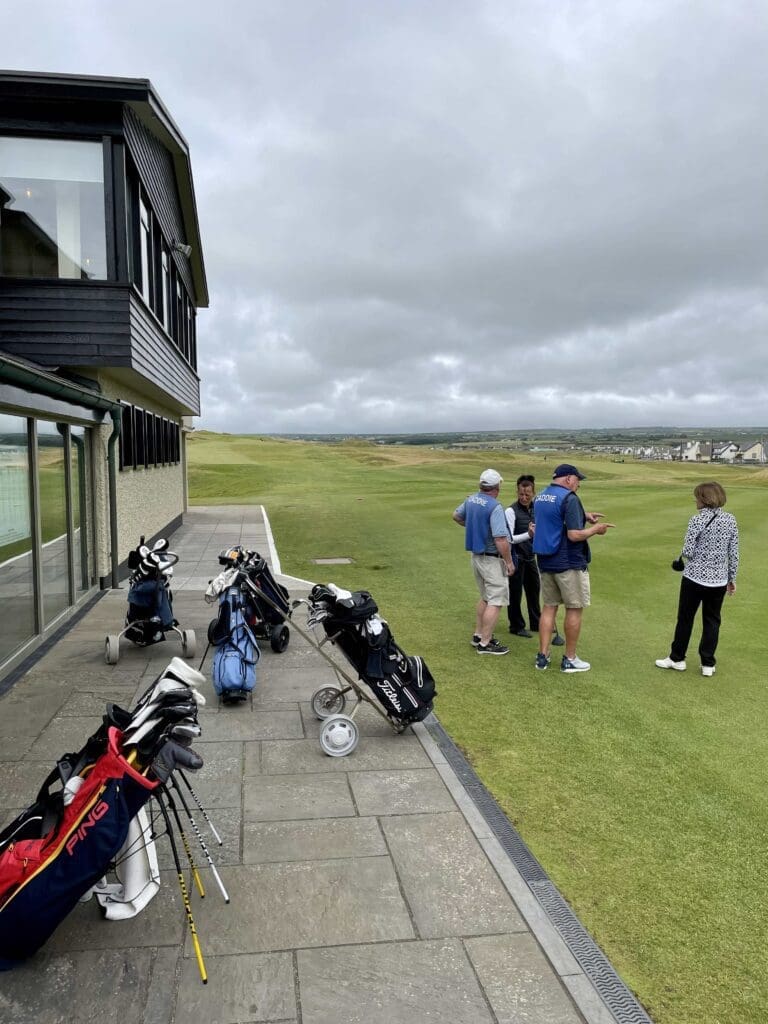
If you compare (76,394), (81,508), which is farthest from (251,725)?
(81,508)

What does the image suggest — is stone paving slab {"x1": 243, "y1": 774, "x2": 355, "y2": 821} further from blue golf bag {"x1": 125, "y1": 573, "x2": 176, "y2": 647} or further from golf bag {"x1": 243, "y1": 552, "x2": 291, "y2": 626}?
blue golf bag {"x1": 125, "y1": 573, "x2": 176, "y2": 647}

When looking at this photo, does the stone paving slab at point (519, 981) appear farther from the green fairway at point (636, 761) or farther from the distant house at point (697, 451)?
the distant house at point (697, 451)

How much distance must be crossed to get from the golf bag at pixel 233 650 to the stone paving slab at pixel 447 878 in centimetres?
223

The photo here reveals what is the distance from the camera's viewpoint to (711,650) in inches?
289

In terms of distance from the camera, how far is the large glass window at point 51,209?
10336 millimetres

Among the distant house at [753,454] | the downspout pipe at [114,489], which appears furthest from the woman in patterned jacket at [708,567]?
the distant house at [753,454]

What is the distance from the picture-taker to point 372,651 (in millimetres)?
5578

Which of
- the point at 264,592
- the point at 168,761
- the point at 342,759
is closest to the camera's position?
the point at 168,761

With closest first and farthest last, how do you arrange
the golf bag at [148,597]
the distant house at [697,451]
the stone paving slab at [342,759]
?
the stone paving slab at [342,759] → the golf bag at [148,597] → the distant house at [697,451]

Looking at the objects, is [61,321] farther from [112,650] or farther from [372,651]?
[372,651]

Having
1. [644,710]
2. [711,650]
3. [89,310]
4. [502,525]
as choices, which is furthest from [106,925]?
[89,310]

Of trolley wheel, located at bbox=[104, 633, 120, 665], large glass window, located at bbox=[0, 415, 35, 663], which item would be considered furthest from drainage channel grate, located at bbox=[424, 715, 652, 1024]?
large glass window, located at bbox=[0, 415, 35, 663]

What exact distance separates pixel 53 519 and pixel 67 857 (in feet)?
22.0

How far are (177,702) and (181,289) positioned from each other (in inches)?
757
